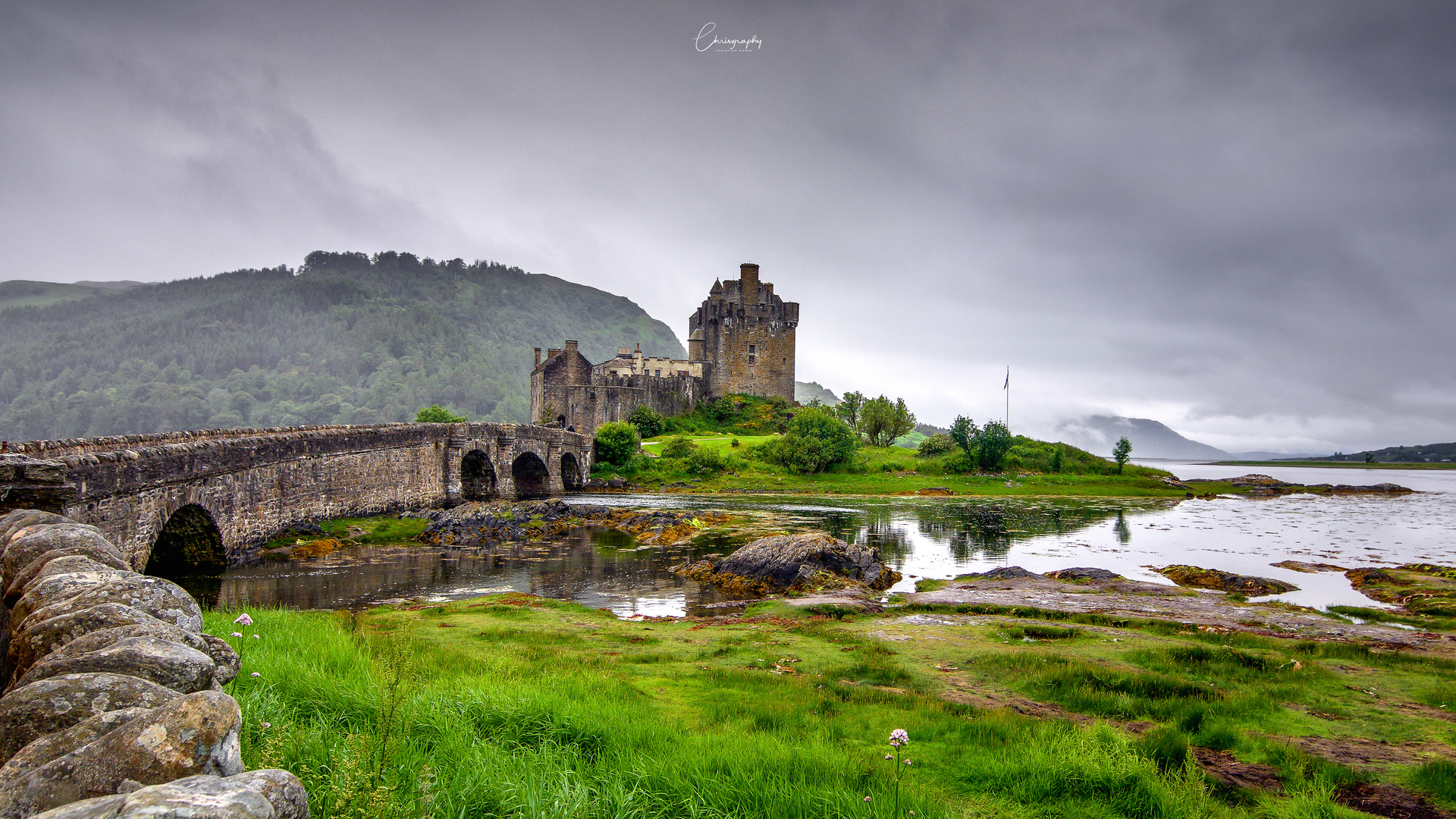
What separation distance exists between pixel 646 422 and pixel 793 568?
60.1m

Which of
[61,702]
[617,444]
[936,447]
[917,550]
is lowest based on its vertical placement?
[917,550]

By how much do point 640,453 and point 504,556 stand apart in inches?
1584

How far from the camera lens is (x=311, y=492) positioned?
1090 inches

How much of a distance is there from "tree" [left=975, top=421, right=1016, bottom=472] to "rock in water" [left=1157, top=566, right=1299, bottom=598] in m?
49.4

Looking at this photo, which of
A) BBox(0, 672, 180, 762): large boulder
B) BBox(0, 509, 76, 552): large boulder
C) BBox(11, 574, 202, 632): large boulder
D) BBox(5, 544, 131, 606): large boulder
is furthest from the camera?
BBox(0, 509, 76, 552): large boulder

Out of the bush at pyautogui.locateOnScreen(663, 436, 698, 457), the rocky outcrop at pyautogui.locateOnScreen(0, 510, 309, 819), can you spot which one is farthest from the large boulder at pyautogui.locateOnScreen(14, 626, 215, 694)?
the bush at pyautogui.locateOnScreen(663, 436, 698, 457)

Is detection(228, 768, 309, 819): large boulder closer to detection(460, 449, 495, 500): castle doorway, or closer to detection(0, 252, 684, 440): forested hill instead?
detection(460, 449, 495, 500): castle doorway

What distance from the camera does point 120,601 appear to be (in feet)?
14.9

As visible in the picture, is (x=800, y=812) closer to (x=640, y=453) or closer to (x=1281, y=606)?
(x=1281, y=606)

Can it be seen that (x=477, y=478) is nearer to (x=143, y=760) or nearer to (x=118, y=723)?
(x=118, y=723)

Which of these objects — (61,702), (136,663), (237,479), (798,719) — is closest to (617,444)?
(237,479)

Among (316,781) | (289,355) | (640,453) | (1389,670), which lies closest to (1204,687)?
(1389,670)

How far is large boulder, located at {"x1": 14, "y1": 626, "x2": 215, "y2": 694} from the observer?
3.38 meters

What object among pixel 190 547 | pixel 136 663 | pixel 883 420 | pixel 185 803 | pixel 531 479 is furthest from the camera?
pixel 883 420
